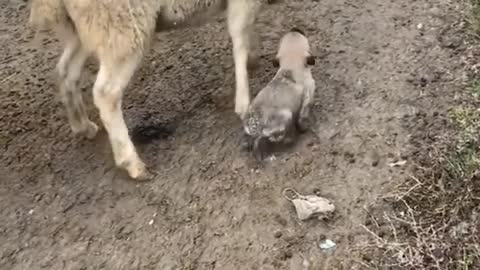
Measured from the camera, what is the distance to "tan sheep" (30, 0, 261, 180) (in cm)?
431

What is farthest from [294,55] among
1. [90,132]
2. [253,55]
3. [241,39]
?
[90,132]

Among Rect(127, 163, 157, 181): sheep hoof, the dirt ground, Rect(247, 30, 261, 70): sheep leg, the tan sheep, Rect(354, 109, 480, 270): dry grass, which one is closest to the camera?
Rect(354, 109, 480, 270): dry grass

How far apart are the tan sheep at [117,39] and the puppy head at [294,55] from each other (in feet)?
0.76

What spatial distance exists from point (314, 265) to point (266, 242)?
267mm

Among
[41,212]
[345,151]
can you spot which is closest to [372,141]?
[345,151]

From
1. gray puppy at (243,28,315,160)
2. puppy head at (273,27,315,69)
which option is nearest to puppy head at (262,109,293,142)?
gray puppy at (243,28,315,160)

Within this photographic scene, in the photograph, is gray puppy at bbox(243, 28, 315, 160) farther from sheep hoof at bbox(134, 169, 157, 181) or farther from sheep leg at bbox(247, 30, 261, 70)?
sheep hoof at bbox(134, 169, 157, 181)

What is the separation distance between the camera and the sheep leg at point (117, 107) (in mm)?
4457

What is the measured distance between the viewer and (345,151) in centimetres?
454

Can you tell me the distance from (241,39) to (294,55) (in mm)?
339

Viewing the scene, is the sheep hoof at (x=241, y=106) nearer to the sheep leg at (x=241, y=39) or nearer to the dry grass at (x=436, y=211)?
the sheep leg at (x=241, y=39)

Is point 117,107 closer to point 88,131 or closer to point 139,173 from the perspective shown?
point 139,173

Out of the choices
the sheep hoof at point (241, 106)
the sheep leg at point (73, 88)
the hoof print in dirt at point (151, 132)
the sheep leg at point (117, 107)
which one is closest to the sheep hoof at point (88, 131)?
the sheep leg at point (73, 88)

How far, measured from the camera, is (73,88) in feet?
16.0
